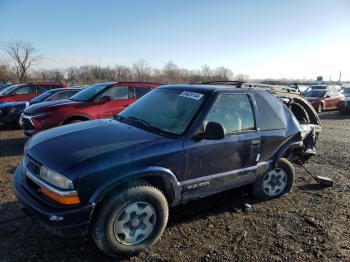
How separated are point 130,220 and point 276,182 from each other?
2.72 m

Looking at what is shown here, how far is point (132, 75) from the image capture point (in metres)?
74.5

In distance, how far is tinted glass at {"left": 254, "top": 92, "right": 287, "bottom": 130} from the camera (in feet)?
15.9

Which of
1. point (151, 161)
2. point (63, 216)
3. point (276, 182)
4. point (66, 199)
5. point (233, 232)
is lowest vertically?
point (233, 232)

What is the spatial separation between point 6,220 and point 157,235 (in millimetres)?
2000

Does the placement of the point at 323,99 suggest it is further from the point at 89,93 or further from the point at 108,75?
the point at 108,75

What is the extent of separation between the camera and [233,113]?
4488 mm

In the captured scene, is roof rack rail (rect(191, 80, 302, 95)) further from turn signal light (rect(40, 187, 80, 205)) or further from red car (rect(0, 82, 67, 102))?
red car (rect(0, 82, 67, 102))

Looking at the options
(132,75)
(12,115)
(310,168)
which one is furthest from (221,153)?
(132,75)

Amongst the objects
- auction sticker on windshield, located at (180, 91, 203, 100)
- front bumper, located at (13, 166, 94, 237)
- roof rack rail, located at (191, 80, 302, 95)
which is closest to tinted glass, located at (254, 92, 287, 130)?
roof rack rail, located at (191, 80, 302, 95)

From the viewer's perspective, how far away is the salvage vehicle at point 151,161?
3.18m

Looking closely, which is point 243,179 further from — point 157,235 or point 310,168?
point 310,168

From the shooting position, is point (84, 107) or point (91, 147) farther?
point (84, 107)

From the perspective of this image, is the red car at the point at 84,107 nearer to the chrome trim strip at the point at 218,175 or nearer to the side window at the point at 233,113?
the side window at the point at 233,113

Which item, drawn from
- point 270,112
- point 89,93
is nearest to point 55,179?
point 270,112
